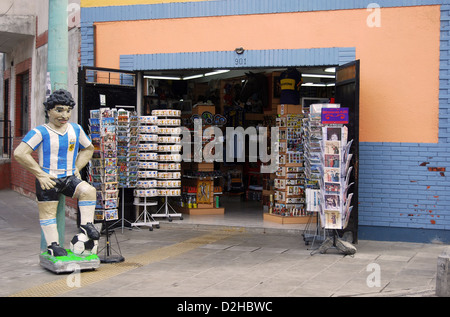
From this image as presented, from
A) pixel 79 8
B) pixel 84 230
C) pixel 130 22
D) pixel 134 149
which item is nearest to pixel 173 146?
pixel 134 149

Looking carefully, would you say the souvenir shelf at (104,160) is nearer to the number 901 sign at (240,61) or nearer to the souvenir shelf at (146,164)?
the souvenir shelf at (146,164)

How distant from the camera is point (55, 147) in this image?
26.0 feet

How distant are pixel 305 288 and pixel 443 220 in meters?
4.21

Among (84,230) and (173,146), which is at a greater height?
(173,146)

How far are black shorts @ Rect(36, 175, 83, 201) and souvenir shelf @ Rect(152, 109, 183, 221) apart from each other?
390 centimetres

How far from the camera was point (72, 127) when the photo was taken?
26.8 ft

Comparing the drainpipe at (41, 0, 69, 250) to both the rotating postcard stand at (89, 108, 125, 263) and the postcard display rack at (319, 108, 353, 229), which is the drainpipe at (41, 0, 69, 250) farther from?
the postcard display rack at (319, 108, 353, 229)

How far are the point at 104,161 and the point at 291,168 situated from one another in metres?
3.82

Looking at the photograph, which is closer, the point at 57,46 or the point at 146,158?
the point at 57,46

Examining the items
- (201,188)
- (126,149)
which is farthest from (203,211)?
(126,149)

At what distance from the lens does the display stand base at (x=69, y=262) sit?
7.66 meters

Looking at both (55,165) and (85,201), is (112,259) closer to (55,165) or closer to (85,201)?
(85,201)

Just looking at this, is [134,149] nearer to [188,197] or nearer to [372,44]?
[188,197]

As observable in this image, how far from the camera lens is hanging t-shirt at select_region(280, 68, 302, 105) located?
12.1 m
